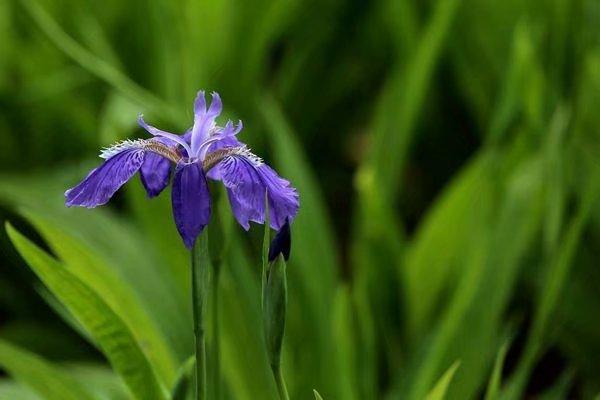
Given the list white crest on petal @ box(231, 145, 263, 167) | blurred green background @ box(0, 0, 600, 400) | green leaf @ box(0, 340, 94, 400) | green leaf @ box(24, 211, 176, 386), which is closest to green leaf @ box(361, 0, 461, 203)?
blurred green background @ box(0, 0, 600, 400)

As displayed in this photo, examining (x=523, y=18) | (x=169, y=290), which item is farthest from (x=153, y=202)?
(x=523, y=18)

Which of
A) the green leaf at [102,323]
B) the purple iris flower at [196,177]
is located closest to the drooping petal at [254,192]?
the purple iris flower at [196,177]

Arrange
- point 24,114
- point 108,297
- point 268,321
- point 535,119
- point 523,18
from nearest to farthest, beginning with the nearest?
point 268,321 → point 108,297 → point 535,119 → point 523,18 → point 24,114

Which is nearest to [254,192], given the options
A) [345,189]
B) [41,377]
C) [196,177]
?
[196,177]

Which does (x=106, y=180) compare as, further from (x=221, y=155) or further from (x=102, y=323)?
(x=102, y=323)

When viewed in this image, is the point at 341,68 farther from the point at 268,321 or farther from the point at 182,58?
the point at 268,321
